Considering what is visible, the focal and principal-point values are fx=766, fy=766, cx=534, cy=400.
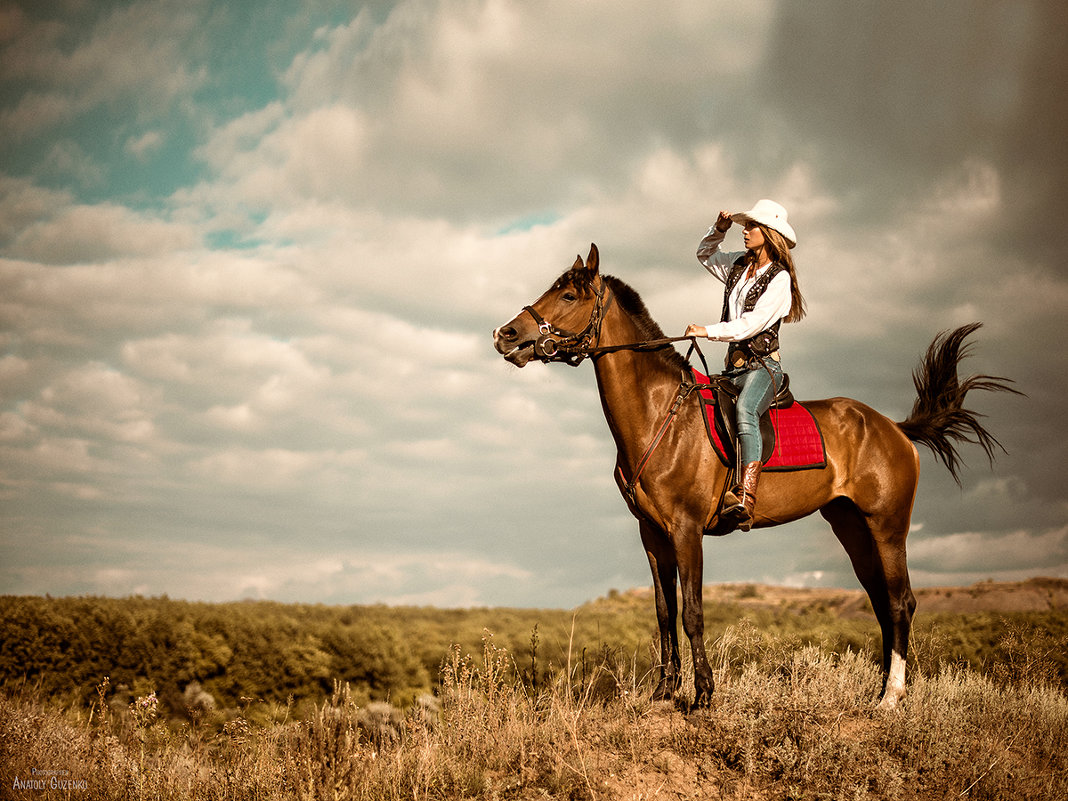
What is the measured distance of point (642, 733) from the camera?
621 cm

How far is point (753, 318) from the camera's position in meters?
6.82

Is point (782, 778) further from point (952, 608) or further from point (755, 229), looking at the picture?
point (952, 608)

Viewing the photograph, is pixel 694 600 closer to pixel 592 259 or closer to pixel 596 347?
pixel 596 347

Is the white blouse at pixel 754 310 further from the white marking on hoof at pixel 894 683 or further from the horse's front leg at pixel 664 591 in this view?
the white marking on hoof at pixel 894 683

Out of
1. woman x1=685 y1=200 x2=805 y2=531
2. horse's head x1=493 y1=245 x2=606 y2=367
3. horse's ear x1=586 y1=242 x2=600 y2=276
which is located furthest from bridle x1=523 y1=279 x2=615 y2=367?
woman x1=685 y1=200 x2=805 y2=531

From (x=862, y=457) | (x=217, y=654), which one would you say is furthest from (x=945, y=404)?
(x=217, y=654)

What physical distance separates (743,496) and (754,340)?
1.49m

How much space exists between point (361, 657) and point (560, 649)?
378cm

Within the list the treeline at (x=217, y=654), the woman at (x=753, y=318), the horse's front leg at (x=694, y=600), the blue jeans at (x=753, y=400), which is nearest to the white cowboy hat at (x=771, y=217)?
the woman at (x=753, y=318)

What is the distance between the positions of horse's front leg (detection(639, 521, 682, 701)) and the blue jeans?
1.03m

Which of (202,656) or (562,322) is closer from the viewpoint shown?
(562,322)

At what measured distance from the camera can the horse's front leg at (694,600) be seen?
6461mm

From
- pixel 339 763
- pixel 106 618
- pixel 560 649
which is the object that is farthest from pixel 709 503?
pixel 106 618

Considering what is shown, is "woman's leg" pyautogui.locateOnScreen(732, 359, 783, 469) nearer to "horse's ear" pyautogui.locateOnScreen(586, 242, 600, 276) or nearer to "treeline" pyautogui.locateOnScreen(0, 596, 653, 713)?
"horse's ear" pyautogui.locateOnScreen(586, 242, 600, 276)
